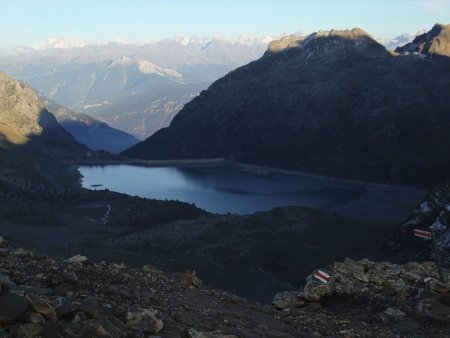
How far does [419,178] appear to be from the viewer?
640ft

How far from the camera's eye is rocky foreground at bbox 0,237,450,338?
1285 cm

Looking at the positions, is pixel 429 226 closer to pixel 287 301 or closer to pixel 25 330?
pixel 287 301

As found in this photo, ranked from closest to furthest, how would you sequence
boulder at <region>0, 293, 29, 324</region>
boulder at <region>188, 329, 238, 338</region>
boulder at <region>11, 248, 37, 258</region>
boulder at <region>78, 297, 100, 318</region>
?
1. boulder at <region>0, 293, 29, 324</region>
2. boulder at <region>78, 297, 100, 318</region>
3. boulder at <region>188, 329, 238, 338</region>
4. boulder at <region>11, 248, 37, 258</region>

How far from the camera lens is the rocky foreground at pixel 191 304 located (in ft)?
42.1

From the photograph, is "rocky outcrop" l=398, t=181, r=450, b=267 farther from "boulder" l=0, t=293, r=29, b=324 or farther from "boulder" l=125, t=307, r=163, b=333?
"boulder" l=0, t=293, r=29, b=324

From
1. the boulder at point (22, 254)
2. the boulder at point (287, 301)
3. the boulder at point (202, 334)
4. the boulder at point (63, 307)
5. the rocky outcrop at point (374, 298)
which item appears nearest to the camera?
the boulder at point (63, 307)

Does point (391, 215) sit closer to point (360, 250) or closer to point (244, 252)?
point (360, 250)

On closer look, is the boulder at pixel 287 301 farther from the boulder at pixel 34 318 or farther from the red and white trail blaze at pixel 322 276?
the boulder at pixel 34 318

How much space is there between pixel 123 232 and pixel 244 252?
3420 cm

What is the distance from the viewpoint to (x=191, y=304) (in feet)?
61.7

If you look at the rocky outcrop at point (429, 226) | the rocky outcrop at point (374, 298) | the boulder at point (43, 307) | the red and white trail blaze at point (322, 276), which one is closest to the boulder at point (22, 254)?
the boulder at point (43, 307)

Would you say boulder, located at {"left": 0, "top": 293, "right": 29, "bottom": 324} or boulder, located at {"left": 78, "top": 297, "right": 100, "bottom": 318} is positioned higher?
boulder, located at {"left": 0, "top": 293, "right": 29, "bottom": 324}

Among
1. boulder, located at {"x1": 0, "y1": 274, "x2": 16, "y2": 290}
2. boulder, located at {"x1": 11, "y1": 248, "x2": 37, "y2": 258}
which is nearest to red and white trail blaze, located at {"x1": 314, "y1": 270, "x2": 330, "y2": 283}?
boulder, located at {"x1": 11, "y1": 248, "x2": 37, "y2": 258}

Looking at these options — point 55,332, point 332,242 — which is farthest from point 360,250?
point 55,332
